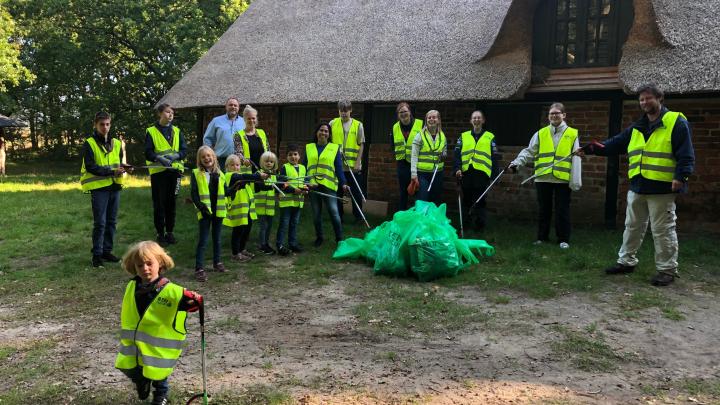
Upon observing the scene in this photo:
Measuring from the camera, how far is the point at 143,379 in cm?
315

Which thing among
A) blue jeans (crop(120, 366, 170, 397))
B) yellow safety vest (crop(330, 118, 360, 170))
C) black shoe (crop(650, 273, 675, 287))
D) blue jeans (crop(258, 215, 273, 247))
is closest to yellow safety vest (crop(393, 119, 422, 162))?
yellow safety vest (crop(330, 118, 360, 170))

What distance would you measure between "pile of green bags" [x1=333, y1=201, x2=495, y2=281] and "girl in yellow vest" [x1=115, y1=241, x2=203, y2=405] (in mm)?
3061

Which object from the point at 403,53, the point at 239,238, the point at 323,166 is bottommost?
the point at 239,238

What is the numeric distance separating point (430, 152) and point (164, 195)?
3.63 metres

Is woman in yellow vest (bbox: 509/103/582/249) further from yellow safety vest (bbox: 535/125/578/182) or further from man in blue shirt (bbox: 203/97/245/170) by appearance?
man in blue shirt (bbox: 203/97/245/170)

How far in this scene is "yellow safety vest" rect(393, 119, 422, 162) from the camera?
8223 mm

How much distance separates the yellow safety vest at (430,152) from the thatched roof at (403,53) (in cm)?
127

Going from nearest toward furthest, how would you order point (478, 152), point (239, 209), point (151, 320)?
point (151, 320) < point (239, 209) < point (478, 152)

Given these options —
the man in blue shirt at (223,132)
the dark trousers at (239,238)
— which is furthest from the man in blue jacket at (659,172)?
the man in blue shirt at (223,132)

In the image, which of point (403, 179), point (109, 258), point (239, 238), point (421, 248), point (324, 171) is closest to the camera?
point (421, 248)

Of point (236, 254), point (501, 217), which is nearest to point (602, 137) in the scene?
point (501, 217)

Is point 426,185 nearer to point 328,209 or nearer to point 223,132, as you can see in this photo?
point 328,209

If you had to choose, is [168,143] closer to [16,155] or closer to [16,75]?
[16,75]

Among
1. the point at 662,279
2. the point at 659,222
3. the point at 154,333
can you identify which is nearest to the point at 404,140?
the point at 659,222
